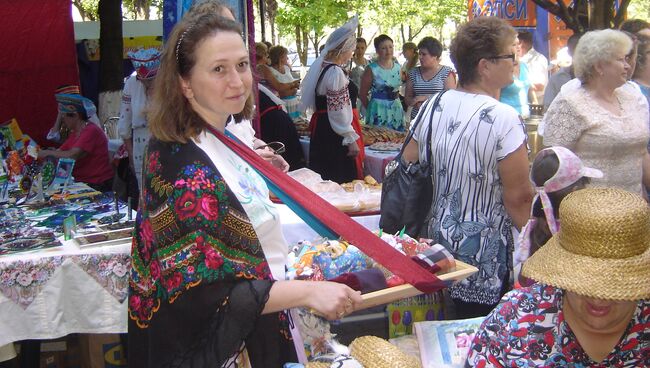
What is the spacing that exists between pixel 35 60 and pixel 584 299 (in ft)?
26.6

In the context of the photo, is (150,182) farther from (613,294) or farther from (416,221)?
(416,221)

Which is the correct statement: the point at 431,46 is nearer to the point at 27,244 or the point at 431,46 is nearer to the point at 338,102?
the point at 338,102

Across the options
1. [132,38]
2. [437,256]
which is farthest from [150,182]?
[132,38]

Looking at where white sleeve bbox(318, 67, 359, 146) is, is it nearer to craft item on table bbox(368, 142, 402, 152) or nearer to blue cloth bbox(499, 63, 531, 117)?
craft item on table bbox(368, 142, 402, 152)

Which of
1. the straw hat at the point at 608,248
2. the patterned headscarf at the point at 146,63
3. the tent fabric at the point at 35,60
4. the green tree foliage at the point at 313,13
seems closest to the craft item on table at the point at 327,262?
the straw hat at the point at 608,248

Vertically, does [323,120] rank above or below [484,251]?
above

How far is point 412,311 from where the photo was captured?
3180 millimetres

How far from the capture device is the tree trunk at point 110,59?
27.6ft

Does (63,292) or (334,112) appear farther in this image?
(334,112)

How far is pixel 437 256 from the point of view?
2387 mm

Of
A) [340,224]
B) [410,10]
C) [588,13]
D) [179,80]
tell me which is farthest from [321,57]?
[410,10]

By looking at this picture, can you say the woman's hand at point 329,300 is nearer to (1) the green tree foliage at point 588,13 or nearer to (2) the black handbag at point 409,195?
(2) the black handbag at point 409,195

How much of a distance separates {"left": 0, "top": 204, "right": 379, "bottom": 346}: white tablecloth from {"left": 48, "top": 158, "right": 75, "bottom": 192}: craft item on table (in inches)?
58.2

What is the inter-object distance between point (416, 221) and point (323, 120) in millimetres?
2959
